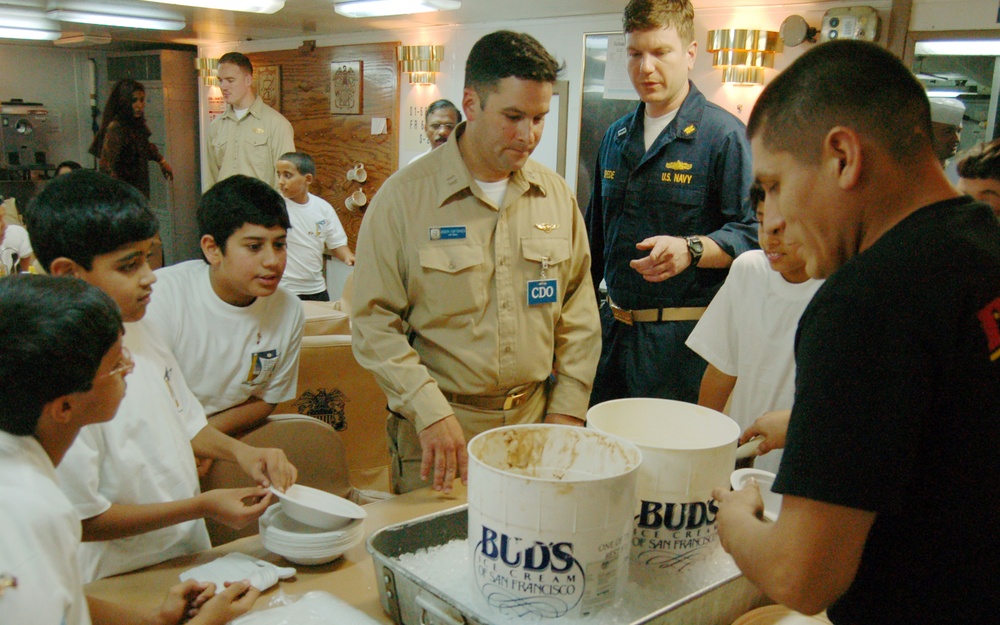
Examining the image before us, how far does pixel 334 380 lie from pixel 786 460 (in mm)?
2217

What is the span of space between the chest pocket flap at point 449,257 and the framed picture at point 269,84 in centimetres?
565

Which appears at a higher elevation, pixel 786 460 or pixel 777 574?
pixel 786 460

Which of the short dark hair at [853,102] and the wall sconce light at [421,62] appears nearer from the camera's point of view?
the short dark hair at [853,102]

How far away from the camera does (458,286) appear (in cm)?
180

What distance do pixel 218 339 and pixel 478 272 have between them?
2.65ft

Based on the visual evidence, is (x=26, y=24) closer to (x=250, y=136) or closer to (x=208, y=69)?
(x=208, y=69)

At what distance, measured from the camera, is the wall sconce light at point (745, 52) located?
13.0 feet

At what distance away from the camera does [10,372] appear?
95cm

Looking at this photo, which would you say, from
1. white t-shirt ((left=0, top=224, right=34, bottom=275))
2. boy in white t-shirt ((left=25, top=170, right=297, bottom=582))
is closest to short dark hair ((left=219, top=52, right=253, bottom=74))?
white t-shirt ((left=0, top=224, right=34, bottom=275))

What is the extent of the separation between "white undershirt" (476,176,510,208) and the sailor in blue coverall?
0.56 meters

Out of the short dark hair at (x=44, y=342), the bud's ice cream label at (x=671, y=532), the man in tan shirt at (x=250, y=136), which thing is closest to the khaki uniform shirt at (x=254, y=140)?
the man in tan shirt at (x=250, y=136)

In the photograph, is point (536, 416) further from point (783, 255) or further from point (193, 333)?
point (193, 333)

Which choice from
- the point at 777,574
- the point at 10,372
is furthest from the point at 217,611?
the point at 777,574

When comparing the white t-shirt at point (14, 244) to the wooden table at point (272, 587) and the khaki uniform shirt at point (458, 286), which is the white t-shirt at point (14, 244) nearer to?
the khaki uniform shirt at point (458, 286)
